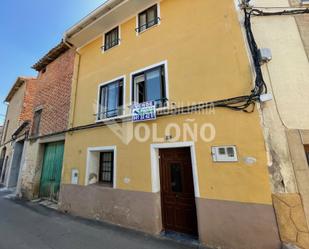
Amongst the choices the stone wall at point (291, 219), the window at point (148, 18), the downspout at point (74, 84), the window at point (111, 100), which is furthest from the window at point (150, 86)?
the stone wall at point (291, 219)

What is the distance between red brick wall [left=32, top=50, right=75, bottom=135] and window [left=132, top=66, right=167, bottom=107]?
4.21m

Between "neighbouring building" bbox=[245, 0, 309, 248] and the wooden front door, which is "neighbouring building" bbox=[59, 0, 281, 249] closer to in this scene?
the wooden front door

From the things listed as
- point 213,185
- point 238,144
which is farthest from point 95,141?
point 238,144

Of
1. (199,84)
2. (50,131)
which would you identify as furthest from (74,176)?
(199,84)

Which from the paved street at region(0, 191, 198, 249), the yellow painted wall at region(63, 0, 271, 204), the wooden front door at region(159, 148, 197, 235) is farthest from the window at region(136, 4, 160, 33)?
the paved street at region(0, 191, 198, 249)

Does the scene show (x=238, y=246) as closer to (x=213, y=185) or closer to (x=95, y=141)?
(x=213, y=185)

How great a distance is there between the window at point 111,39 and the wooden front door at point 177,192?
5377 millimetres

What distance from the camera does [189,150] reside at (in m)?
4.82

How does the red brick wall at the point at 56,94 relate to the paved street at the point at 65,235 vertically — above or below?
above

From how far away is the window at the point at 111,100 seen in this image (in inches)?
256

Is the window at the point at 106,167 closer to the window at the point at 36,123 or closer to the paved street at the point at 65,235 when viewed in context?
the paved street at the point at 65,235

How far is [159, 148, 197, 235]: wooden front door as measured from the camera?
4609mm

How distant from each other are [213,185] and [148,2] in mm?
6827

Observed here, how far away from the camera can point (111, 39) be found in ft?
24.3
